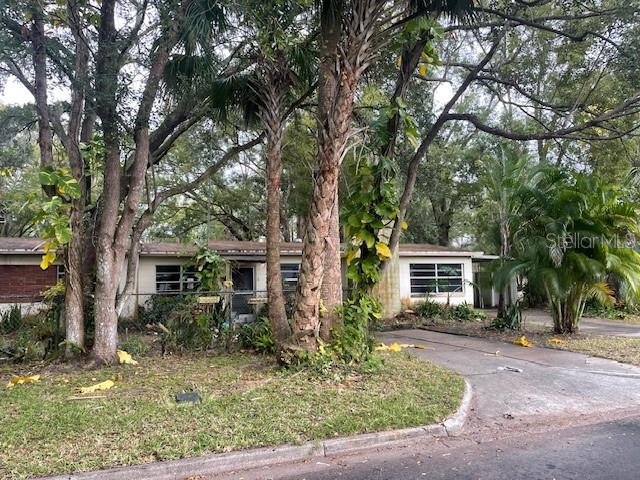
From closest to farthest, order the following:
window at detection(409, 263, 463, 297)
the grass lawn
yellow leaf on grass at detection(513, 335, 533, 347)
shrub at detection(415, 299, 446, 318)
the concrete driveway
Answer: the grass lawn
the concrete driveway
yellow leaf on grass at detection(513, 335, 533, 347)
shrub at detection(415, 299, 446, 318)
window at detection(409, 263, 463, 297)

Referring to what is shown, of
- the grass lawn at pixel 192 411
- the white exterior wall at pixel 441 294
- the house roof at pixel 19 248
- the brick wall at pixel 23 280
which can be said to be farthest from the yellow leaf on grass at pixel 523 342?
the brick wall at pixel 23 280

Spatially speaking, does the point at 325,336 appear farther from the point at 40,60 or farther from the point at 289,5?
the point at 40,60

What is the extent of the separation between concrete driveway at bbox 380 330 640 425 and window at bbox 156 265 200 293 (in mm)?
9678

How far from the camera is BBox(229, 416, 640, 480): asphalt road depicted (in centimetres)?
416

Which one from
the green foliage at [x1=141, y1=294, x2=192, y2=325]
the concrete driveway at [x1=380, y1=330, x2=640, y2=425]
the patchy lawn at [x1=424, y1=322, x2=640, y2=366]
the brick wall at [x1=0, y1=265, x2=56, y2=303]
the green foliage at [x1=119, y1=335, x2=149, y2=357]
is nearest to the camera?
the concrete driveway at [x1=380, y1=330, x2=640, y2=425]

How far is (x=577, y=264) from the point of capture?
11008 mm

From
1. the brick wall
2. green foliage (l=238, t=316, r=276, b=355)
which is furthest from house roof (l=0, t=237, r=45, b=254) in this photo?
green foliage (l=238, t=316, r=276, b=355)

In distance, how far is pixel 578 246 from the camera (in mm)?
11461

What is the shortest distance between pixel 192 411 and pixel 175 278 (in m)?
12.4

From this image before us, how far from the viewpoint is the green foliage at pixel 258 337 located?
918 centimetres

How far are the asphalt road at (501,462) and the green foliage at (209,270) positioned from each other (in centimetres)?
1134

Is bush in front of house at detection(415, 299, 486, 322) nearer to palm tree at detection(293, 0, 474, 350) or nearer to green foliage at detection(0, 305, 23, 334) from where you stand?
palm tree at detection(293, 0, 474, 350)

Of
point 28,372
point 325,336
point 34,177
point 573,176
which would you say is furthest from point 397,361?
point 34,177

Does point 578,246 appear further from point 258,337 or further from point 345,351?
point 258,337
